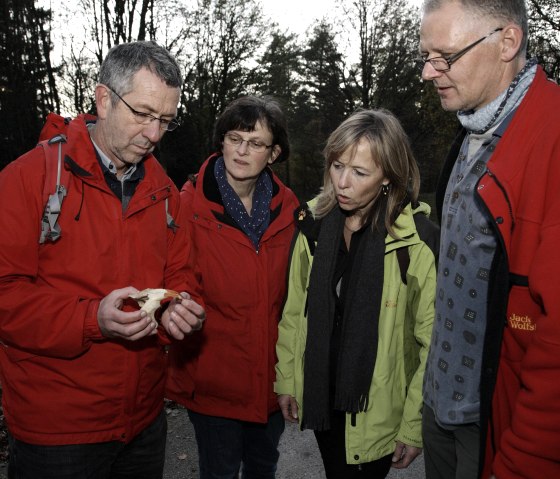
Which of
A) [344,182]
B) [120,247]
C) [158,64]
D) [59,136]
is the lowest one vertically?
[120,247]

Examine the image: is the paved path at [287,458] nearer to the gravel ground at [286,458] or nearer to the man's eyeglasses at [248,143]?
the gravel ground at [286,458]

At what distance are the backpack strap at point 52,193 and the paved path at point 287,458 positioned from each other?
8.97 feet

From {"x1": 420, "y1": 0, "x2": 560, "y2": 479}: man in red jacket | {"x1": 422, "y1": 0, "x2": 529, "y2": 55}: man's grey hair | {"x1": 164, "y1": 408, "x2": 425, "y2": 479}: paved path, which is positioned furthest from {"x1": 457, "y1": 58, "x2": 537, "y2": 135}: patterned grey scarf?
{"x1": 164, "y1": 408, "x2": 425, "y2": 479}: paved path

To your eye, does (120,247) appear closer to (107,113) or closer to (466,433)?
(107,113)

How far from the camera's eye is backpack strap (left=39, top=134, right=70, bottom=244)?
207 cm

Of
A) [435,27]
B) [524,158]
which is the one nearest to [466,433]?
[524,158]

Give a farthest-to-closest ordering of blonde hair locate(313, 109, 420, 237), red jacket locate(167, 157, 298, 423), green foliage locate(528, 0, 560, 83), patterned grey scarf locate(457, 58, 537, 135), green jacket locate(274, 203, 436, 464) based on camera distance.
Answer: green foliage locate(528, 0, 560, 83) → red jacket locate(167, 157, 298, 423) → blonde hair locate(313, 109, 420, 237) → green jacket locate(274, 203, 436, 464) → patterned grey scarf locate(457, 58, 537, 135)

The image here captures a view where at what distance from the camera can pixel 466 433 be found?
7.05ft

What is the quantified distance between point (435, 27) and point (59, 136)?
1.79 metres

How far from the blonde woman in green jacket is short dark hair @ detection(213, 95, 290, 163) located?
67 centimetres

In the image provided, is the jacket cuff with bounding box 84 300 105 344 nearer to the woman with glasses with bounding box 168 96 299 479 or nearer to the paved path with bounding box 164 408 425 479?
the woman with glasses with bounding box 168 96 299 479

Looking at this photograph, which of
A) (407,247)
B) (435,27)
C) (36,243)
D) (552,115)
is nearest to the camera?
(552,115)

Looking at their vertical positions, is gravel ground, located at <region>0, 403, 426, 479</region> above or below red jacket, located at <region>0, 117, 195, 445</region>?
below

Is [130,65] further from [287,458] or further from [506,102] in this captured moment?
[287,458]
